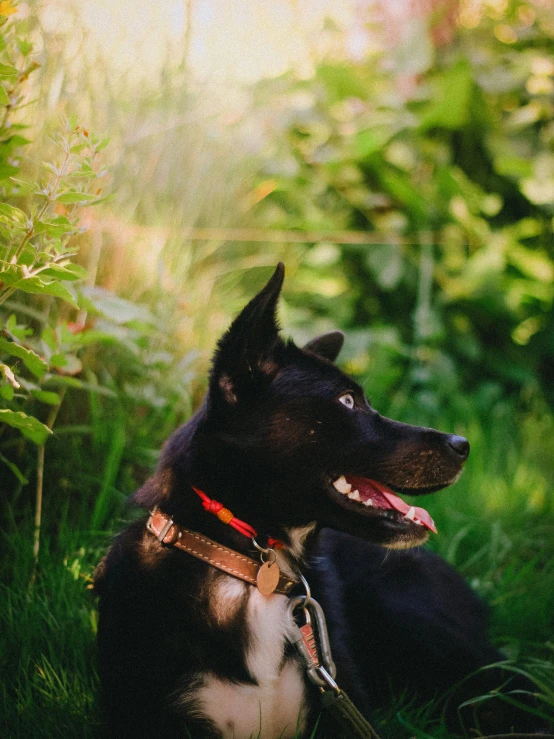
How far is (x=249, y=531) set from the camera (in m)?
1.75

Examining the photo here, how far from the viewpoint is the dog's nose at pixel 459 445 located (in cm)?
185

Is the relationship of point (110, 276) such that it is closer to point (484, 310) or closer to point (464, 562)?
point (464, 562)

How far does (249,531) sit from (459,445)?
609 millimetres

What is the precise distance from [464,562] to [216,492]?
158 centimetres

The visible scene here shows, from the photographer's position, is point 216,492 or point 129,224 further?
point 129,224

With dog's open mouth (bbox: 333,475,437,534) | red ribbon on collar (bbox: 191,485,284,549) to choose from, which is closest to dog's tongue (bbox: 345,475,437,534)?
dog's open mouth (bbox: 333,475,437,534)

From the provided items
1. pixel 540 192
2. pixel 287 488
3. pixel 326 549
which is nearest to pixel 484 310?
pixel 540 192

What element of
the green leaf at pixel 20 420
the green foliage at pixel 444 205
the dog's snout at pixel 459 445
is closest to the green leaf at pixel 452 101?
the green foliage at pixel 444 205

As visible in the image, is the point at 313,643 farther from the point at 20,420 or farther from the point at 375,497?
the point at 20,420

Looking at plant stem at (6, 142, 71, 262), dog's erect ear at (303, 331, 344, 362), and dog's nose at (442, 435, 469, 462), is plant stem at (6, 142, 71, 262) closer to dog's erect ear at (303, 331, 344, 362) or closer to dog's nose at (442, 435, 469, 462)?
dog's erect ear at (303, 331, 344, 362)

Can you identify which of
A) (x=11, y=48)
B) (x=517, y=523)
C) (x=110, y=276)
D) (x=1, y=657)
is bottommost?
(x=517, y=523)

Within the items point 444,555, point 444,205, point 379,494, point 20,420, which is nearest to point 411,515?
point 379,494

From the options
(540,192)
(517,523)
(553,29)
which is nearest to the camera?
(517,523)

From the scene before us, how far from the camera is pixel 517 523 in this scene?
10.2 ft
